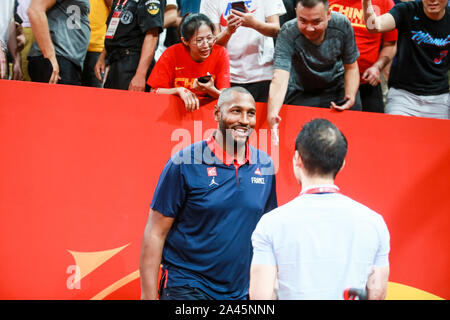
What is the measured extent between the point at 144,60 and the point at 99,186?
127 cm

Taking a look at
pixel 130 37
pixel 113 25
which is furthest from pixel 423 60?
pixel 113 25

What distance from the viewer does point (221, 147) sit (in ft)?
10.3

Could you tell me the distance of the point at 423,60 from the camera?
15.4 ft

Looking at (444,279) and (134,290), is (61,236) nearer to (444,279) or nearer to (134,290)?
(134,290)

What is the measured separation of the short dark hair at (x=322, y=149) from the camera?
2.08 meters

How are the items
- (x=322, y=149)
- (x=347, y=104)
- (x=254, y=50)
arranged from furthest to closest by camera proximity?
(x=254, y=50) < (x=347, y=104) < (x=322, y=149)

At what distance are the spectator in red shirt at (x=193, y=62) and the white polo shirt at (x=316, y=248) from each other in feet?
7.58

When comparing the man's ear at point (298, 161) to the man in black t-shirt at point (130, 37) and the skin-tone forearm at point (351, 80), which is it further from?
the man in black t-shirt at point (130, 37)

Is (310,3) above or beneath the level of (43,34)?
above

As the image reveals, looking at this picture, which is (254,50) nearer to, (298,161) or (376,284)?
A: (298,161)

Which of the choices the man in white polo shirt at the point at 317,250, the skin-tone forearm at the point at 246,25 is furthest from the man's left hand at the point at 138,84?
the man in white polo shirt at the point at 317,250

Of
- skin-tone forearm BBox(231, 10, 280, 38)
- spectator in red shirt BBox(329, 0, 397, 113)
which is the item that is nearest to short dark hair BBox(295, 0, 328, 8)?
skin-tone forearm BBox(231, 10, 280, 38)

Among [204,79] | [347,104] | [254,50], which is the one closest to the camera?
[204,79]
